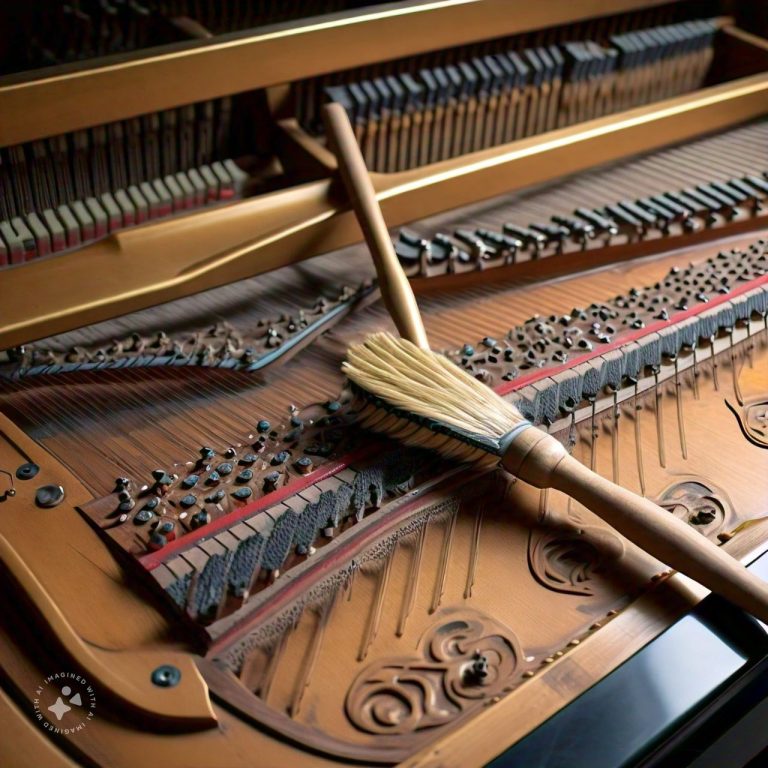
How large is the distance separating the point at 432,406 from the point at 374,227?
21.8 inches

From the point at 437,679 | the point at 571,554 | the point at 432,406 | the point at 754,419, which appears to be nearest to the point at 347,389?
the point at 432,406

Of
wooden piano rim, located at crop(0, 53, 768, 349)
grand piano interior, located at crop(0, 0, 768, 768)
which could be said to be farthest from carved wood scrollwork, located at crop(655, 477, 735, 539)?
wooden piano rim, located at crop(0, 53, 768, 349)

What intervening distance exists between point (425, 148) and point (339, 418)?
3.31 feet

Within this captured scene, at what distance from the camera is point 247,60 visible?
2.07 meters

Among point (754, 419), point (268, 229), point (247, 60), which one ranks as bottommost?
point (754, 419)

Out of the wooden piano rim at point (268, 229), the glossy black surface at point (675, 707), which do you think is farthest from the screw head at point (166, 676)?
the wooden piano rim at point (268, 229)

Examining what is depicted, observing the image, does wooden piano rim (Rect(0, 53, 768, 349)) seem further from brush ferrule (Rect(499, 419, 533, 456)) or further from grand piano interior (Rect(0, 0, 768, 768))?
brush ferrule (Rect(499, 419, 533, 456))

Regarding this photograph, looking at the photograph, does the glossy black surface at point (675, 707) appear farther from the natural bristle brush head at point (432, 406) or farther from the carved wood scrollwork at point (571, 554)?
the natural bristle brush head at point (432, 406)

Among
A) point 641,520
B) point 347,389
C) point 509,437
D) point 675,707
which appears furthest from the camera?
point 347,389

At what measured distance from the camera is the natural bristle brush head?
1.63m

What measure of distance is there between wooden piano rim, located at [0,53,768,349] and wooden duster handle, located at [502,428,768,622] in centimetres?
75

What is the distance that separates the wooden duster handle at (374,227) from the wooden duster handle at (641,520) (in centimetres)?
37

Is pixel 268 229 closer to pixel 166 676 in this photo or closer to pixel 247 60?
pixel 247 60

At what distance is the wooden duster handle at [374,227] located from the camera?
1.94 m
